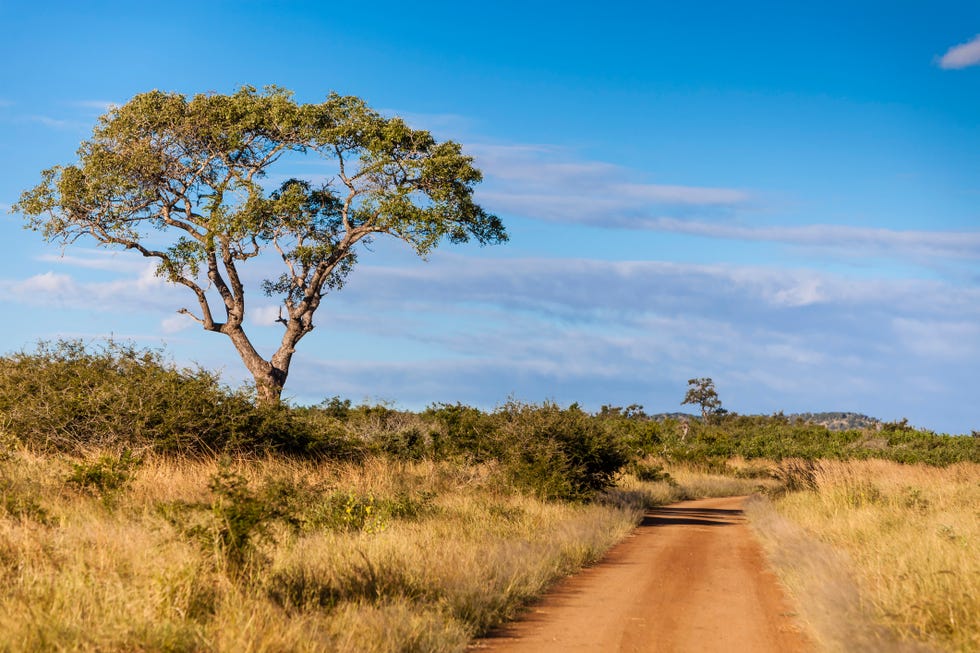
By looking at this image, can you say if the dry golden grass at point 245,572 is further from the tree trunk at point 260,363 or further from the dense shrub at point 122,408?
the tree trunk at point 260,363

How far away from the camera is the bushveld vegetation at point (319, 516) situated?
7918 millimetres

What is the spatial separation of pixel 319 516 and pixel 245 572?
602 centimetres

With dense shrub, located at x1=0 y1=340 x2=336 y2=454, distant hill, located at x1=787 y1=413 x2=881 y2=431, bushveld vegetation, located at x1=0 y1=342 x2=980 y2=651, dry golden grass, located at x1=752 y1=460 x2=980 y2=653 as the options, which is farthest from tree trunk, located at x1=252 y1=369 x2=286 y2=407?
distant hill, located at x1=787 y1=413 x2=881 y2=431

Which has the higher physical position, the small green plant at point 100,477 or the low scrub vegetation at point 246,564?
the small green plant at point 100,477

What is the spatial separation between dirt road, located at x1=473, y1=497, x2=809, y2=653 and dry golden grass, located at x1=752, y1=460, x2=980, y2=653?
528 mm

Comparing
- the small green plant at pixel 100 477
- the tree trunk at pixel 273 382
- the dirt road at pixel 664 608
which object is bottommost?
the dirt road at pixel 664 608

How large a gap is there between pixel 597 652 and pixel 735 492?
3198cm

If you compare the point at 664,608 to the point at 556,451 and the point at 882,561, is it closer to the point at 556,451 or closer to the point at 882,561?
the point at 882,561

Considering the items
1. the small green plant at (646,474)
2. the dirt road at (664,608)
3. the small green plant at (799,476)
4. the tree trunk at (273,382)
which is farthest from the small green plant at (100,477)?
the small green plant at (646,474)

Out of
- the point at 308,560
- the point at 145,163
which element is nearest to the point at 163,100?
the point at 145,163

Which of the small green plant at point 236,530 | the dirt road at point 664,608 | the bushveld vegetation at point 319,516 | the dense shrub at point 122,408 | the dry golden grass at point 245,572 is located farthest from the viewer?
the dense shrub at point 122,408

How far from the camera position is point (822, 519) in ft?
64.9

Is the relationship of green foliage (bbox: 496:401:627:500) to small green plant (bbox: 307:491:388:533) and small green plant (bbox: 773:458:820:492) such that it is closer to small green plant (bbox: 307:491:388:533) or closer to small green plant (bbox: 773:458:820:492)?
small green plant (bbox: 307:491:388:533)

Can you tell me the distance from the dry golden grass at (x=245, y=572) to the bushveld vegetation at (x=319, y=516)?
0.10ft
